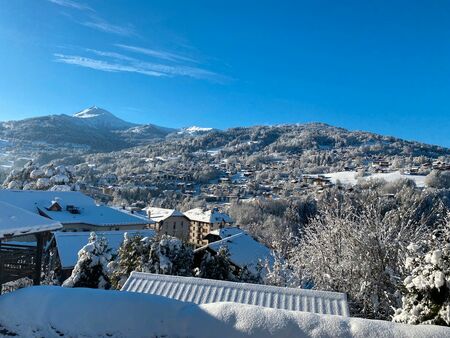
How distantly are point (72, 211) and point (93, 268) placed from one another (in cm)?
1944

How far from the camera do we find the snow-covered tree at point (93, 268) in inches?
520

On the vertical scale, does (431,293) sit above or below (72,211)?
above

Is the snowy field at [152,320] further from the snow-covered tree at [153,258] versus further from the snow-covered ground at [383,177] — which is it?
the snow-covered ground at [383,177]

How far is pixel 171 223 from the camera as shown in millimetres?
48188

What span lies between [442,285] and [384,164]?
127311 millimetres

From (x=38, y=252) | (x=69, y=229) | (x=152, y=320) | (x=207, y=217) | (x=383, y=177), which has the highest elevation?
(x=383, y=177)

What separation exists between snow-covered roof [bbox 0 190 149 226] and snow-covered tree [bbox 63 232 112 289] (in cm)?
1753

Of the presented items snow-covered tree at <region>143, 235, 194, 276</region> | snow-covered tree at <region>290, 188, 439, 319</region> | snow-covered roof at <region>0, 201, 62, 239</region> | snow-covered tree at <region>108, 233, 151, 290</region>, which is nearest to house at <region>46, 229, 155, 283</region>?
snow-covered tree at <region>108, 233, 151, 290</region>

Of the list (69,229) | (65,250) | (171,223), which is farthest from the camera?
(171,223)

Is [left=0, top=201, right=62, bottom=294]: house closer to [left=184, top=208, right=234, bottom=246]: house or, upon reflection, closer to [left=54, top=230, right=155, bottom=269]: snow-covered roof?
[left=54, top=230, right=155, bottom=269]: snow-covered roof

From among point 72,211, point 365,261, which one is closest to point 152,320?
point 365,261

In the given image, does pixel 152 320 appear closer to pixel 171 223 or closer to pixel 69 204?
pixel 69 204

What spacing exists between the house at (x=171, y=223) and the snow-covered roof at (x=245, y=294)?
38.4 meters

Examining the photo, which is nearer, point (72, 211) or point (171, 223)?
point (72, 211)
